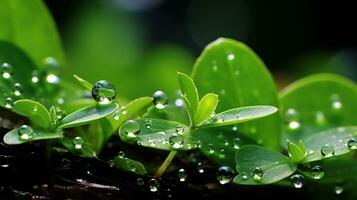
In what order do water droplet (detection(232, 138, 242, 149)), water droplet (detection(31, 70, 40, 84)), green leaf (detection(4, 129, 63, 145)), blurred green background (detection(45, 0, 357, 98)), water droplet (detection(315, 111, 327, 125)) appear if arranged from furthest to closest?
blurred green background (detection(45, 0, 357, 98))
water droplet (detection(315, 111, 327, 125))
water droplet (detection(31, 70, 40, 84))
water droplet (detection(232, 138, 242, 149))
green leaf (detection(4, 129, 63, 145))

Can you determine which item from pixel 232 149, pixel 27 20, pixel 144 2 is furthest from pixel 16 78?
pixel 144 2

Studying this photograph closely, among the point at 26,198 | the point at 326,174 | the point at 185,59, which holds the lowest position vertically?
the point at 26,198

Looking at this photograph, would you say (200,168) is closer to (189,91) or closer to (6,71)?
(189,91)

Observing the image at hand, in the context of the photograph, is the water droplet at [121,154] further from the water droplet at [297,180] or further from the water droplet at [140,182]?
the water droplet at [297,180]

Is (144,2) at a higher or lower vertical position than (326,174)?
higher

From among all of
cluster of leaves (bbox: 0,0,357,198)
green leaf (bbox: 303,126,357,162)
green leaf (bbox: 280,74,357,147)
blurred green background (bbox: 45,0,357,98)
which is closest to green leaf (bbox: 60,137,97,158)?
cluster of leaves (bbox: 0,0,357,198)

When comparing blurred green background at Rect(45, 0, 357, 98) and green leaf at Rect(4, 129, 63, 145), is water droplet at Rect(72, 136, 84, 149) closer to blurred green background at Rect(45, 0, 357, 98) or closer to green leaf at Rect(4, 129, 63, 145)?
green leaf at Rect(4, 129, 63, 145)

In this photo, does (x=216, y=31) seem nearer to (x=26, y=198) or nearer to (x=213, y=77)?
(x=213, y=77)
